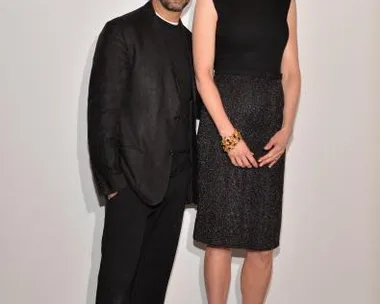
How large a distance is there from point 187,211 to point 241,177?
580mm

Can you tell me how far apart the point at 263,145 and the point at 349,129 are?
0.69 m

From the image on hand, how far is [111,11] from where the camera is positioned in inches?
91.0

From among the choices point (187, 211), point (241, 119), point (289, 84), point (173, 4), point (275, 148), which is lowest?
point (187, 211)

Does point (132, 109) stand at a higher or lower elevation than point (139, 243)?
higher

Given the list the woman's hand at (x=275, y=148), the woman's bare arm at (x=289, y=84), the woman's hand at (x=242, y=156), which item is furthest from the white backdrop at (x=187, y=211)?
the woman's hand at (x=242, y=156)

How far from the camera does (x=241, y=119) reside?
1975 mm

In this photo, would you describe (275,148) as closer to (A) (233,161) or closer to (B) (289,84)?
(A) (233,161)

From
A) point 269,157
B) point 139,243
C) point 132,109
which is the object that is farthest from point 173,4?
point 139,243

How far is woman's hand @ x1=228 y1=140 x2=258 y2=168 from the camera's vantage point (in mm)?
1916

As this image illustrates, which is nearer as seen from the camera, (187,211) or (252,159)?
(252,159)

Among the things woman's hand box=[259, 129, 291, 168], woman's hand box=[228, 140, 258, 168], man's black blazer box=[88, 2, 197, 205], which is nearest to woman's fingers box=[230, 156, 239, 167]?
woman's hand box=[228, 140, 258, 168]

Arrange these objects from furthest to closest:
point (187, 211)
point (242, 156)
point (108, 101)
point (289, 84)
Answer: point (187, 211) < point (289, 84) < point (242, 156) < point (108, 101)

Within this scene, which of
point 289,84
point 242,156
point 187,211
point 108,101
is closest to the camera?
point 108,101

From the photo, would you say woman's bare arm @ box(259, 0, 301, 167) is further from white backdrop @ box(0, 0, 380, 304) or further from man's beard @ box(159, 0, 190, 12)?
man's beard @ box(159, 0, 190, 12)
